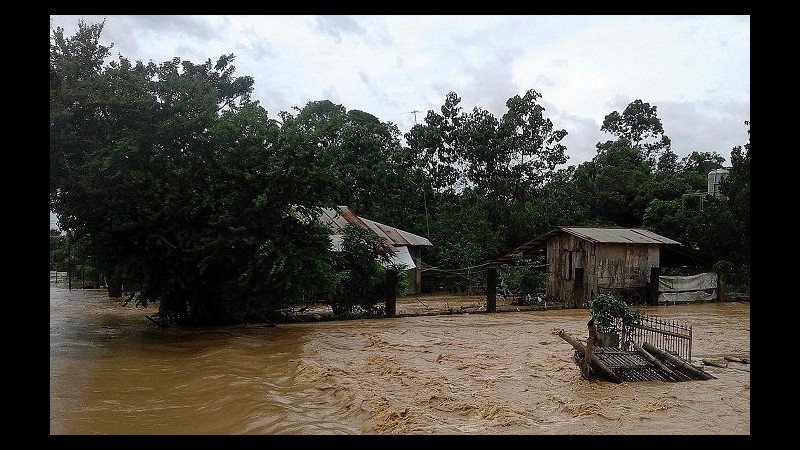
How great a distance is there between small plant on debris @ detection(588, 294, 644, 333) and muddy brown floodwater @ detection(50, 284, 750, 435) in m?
1.03

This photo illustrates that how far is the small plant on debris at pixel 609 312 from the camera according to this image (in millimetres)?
10734

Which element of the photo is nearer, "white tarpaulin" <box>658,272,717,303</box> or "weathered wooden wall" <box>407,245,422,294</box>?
"white tarpaulin" <box>658,272,717,303</box>

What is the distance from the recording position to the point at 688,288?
24047 millimetres

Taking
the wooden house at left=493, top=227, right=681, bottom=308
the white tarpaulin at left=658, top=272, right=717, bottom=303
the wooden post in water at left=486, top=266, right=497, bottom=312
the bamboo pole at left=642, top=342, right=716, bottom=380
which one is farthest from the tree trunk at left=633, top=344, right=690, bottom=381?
the white tarpaulin at left=658, top=272, right=717, bottom=303

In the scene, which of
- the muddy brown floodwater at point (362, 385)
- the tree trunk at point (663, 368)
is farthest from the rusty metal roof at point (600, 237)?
the tree trunk at point (663, 368)

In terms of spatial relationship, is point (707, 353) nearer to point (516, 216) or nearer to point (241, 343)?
point (241, 343)

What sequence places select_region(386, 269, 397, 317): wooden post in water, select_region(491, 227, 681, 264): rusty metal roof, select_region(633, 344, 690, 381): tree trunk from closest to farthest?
select_region(633, 344, 690, 381): tree trunk, select_region(386, 269, 397, 317): wooden post in water, select_region(491, 227, 681, 264): rusty metal roof

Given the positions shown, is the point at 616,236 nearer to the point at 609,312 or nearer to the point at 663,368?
the point at 609,312

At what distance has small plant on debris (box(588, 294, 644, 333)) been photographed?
10.7 meters

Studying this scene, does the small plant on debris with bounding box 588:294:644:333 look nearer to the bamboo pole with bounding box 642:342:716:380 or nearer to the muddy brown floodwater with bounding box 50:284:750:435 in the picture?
Result: the bamboo pole with bounding box 642:342:716:380

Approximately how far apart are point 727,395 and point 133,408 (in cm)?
886

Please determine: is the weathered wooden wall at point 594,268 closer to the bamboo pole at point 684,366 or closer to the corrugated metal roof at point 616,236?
the corrugated metal roof at point 616,236

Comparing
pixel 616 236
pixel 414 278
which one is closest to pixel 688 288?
pixel 616 236
